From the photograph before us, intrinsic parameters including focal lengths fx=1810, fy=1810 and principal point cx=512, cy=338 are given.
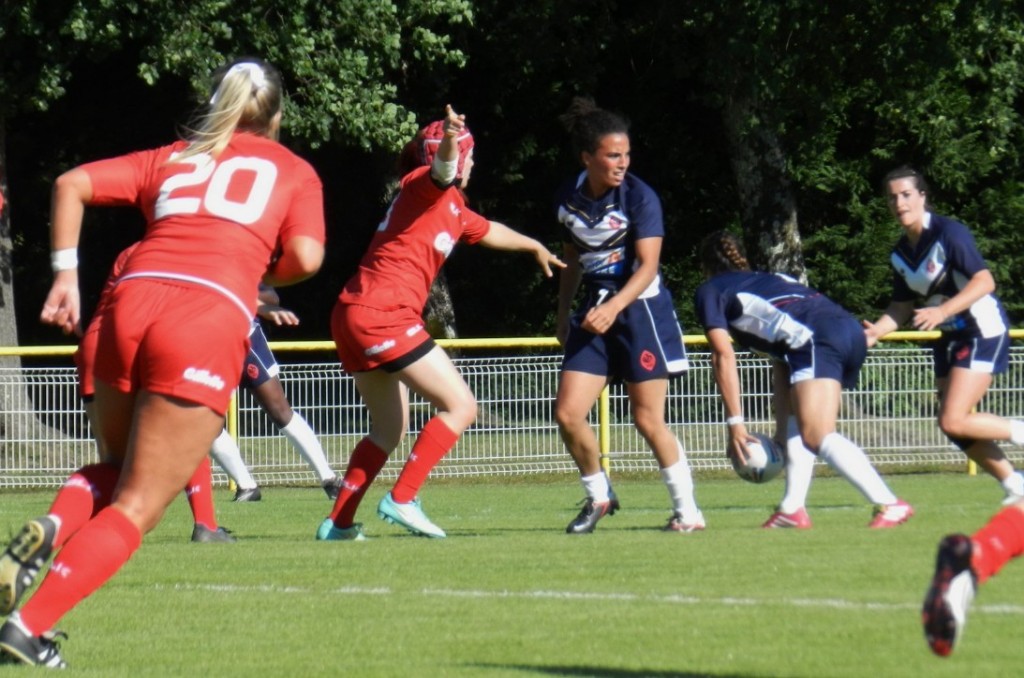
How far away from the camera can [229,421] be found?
16.7 metres

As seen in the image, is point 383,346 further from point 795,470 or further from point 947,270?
point 947,270

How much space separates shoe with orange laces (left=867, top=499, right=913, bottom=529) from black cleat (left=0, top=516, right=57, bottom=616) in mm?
5128

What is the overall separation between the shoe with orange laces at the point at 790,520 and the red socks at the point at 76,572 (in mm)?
5164

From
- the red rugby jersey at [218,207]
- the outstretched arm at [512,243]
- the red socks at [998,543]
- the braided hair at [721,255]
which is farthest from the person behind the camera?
the braided hair at [721,255]

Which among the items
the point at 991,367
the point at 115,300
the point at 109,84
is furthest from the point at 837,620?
the point at 109,84

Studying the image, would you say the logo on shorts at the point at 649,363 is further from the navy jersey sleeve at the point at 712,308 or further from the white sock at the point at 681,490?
the white sock at the point at 681,490

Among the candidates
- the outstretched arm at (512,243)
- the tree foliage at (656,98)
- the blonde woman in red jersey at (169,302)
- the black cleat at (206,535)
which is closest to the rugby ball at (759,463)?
the outstretched arm at (512,243)

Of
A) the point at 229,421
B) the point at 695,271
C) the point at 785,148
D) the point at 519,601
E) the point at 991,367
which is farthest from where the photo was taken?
the point at 695,271

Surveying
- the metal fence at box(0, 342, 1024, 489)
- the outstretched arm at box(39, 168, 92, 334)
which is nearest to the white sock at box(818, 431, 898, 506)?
the outstretched arm at box(39, 168, 92, 334)

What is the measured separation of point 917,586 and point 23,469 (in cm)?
1221

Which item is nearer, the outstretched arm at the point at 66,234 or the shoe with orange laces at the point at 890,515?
the outstretched arm at the point at 66,234

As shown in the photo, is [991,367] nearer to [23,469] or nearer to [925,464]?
[925,464]

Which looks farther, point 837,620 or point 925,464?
point 925,464

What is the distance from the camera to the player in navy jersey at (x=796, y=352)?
932 centimetres
